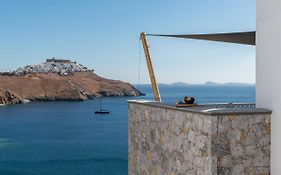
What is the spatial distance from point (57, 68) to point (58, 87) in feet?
114

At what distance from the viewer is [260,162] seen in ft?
16.9

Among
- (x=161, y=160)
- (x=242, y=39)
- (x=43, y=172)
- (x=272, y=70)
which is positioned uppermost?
(x=242, y=39)

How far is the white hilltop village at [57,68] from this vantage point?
133050mm

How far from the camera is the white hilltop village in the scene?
437 ft

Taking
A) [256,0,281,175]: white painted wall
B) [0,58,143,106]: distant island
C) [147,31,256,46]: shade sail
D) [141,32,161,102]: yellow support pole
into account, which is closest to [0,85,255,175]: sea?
[141,32,161,102]: yellow support pole

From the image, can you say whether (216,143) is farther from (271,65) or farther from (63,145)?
(63,145)

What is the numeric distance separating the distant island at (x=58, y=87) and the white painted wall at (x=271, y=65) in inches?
3415

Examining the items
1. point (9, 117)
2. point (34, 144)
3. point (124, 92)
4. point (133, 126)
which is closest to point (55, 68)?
point (124, 92)

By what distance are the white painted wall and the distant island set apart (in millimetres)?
86749

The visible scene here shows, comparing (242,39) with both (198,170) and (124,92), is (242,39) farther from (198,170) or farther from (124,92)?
(124,92)

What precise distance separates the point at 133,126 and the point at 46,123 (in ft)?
169

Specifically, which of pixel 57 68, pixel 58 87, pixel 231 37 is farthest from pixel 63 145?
pixel 57 68

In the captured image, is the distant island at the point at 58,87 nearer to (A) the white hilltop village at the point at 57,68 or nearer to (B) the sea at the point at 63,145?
(A) the white hilltop village at the point at 57,68

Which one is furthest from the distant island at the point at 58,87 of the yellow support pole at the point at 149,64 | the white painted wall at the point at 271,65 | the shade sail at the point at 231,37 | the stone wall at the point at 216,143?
the white painted wall at the point at 271,65
